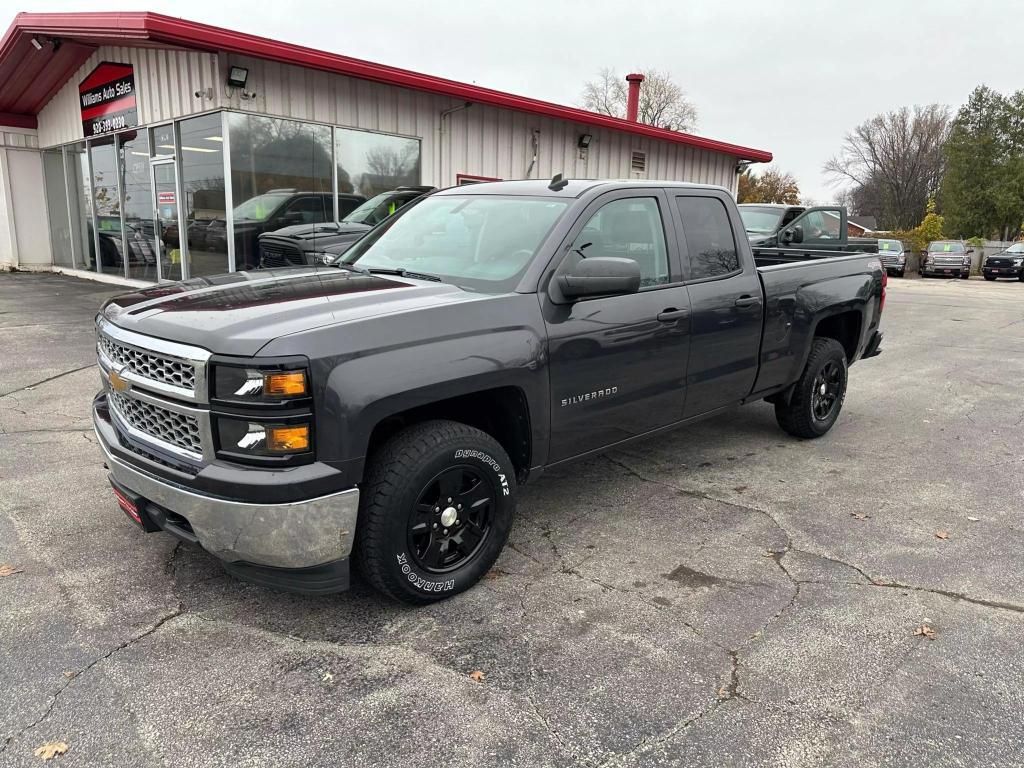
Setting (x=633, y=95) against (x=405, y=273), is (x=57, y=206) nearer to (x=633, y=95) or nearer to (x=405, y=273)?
(x=633, y=95)

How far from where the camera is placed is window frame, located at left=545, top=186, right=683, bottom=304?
11.4ft

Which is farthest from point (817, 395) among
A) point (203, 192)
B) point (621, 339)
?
point (203, 192)

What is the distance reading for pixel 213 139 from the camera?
35.8 ft

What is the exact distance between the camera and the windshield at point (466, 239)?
359 centimetres

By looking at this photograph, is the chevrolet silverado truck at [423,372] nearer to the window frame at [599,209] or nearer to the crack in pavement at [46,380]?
the window frame at [599,209]

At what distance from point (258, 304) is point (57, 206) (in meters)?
18.3

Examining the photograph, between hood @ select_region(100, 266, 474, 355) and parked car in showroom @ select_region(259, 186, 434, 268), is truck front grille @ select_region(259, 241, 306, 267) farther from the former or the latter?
hood @ select_region(100, 266, 474, 355)

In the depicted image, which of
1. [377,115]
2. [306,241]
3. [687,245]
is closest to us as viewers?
[687,245]

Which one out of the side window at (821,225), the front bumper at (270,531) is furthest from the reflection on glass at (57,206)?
the front bumper at (270,531)

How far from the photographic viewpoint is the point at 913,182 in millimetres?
64875

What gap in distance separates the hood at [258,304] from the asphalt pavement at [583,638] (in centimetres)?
121

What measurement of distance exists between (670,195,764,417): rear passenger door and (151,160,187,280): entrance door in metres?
9.88

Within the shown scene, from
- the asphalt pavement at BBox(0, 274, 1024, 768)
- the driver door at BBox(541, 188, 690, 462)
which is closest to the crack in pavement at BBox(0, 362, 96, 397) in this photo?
the asphalt pavement at BBox(0, 274, 1024, 768)

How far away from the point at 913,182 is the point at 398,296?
73800 mm
